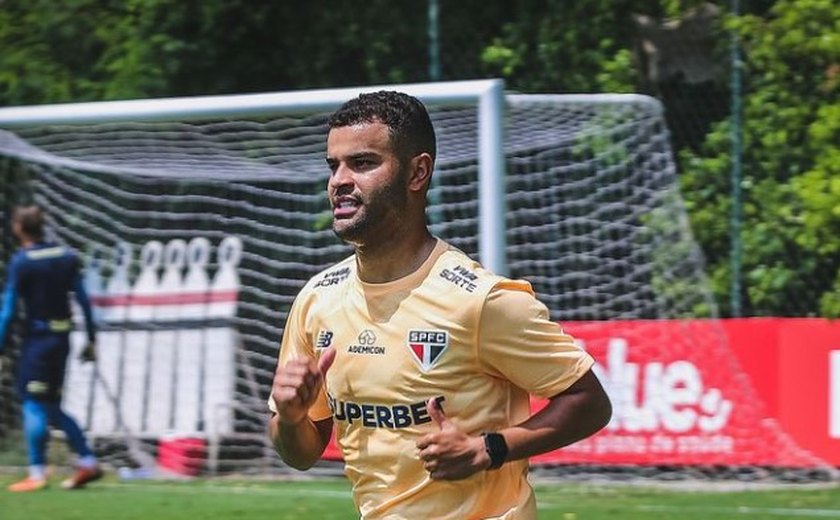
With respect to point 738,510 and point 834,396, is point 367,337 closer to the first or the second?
point 738,510

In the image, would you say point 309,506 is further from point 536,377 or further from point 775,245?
point 536,377

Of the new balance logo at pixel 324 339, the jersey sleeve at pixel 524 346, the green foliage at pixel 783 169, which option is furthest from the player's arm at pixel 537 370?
the green foliage at pixel 783 169

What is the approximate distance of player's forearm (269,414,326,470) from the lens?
159 inches

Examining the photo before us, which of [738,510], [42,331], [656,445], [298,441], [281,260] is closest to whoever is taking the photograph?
[298,441]

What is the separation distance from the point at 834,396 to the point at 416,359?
738cm

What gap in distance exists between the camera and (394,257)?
13.1ft

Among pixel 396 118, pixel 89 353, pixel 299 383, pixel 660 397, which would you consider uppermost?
pixel 396 118

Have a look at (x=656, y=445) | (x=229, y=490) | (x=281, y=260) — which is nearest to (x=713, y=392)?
(x=656, y=445)

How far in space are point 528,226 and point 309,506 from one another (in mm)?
2608

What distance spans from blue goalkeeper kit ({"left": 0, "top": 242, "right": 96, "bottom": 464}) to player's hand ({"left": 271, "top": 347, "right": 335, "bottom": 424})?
7665mm

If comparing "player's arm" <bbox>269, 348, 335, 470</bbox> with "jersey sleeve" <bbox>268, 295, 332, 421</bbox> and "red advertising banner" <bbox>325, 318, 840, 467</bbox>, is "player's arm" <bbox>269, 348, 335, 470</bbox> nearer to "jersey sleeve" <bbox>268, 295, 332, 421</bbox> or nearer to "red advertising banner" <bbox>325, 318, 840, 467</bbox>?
"jersey sleeve" <bbox>268, 295, 332, 421</bbox>

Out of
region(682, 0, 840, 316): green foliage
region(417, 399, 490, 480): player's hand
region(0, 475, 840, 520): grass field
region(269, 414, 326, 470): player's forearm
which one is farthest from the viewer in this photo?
region(682, 0, 840, 316): green foliage

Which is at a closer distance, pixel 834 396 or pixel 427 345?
pixel 427 345

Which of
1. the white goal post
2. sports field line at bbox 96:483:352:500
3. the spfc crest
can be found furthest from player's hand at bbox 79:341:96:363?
the spfc crest
